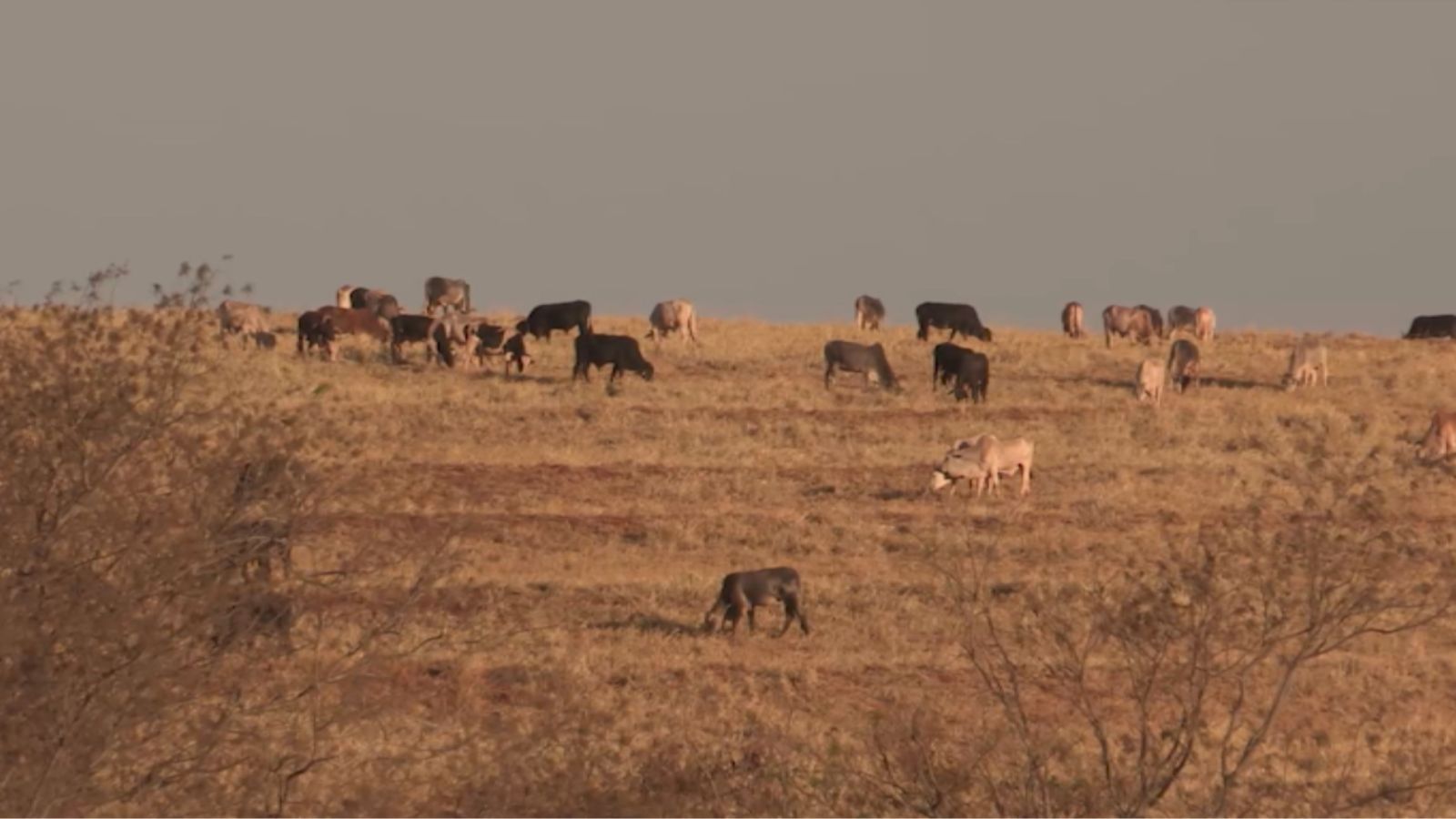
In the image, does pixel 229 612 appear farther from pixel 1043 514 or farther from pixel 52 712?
pixel 1043 514

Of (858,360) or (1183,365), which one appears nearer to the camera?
(858,360)

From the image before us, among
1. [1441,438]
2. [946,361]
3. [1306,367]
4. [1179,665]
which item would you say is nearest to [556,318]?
[946,361]

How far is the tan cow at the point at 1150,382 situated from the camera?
1505 inches

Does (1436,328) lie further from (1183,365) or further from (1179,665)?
(1179,665)

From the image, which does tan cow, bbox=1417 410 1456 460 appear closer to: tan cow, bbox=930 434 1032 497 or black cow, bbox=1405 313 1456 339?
tan cow, bbox=930 434 1032 497

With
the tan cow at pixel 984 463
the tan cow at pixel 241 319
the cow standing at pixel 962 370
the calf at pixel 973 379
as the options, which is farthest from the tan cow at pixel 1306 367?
the tan cow at pixel 241 319

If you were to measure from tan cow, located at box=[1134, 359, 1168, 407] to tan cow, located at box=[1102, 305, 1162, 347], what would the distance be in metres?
9.22

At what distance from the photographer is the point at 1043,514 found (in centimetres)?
2989

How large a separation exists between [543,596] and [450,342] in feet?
53.7

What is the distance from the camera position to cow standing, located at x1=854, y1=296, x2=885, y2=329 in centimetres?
4938

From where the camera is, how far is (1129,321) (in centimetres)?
4812

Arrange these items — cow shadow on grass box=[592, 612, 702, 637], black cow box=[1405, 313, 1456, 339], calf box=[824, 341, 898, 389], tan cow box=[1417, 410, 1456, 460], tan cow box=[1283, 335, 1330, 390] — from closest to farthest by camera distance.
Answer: cow shadow on grass box=[592, 612, 702, 637], tan cow box=[1417, 410, 1456, 460], calf box=[824, 341, 898, 389], tan cow box=[1283, 335, 1330, 390], black cow box=[1405, 313, 1456, 339]

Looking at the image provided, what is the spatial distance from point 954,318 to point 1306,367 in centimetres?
852

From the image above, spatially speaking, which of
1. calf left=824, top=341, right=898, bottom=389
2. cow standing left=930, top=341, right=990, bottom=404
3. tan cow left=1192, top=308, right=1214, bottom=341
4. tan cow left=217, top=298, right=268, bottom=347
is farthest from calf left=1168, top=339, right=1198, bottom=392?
tan cow left=217, top=298, right=268, bottom=347
